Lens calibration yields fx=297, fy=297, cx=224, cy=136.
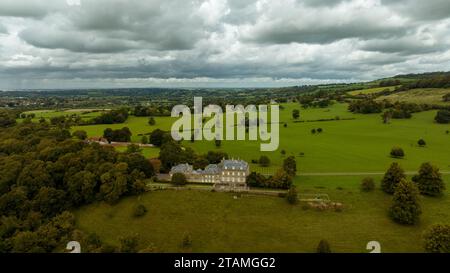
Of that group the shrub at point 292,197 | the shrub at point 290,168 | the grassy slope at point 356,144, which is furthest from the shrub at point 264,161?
the shrub at point 292,197

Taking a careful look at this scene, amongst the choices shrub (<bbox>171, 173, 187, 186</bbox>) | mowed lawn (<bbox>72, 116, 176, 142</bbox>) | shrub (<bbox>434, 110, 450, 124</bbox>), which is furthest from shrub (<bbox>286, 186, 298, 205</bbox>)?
shrub (<bbox>434, 110, 450, 124</bbox>)

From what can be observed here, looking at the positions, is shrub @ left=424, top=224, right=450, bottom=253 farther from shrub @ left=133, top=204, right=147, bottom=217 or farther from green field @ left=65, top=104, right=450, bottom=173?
shrub @ left=133, top=204, right=147, bottom=217

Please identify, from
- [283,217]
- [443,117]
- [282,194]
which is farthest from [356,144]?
[283,217]

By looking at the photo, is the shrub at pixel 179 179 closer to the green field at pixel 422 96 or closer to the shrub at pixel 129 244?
the shrub at pixel 129 244

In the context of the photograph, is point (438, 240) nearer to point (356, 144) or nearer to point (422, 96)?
point (356, 144)
